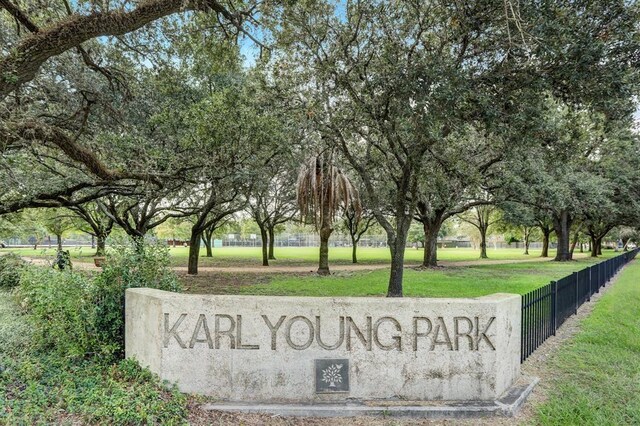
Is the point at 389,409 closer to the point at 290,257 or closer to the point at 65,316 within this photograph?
the point at 65,316

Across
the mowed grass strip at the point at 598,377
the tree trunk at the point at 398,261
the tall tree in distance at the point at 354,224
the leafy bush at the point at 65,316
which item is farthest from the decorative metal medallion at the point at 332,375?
the tall tree in distance at the point at 354,224

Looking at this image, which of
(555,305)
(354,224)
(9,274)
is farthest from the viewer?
(354,224)

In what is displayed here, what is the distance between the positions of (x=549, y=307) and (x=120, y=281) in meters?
A: 7.25

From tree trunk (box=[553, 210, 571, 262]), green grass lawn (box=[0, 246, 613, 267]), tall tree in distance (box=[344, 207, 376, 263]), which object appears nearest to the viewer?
tall tree in distance (box=[344, 207, 376, 263])

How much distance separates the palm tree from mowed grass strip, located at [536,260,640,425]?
249 inches

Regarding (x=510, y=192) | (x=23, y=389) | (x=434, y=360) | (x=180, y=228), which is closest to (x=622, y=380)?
(x=434, y=360)

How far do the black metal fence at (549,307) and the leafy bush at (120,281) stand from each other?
5.37m

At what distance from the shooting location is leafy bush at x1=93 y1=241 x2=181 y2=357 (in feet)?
18.6

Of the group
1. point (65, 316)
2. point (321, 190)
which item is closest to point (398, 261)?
point (321, 190)

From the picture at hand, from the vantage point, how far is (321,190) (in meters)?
11.5

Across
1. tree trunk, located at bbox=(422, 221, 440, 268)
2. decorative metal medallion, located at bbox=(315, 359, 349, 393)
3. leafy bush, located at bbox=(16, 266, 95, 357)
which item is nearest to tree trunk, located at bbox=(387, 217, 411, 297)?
decorative metal medallion, located at bbox=(315, 359, 349, 393)

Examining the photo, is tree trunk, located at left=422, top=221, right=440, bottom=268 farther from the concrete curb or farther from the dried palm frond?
the concrete curb

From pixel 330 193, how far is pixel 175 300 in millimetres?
7184

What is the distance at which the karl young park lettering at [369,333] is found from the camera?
4715mm
